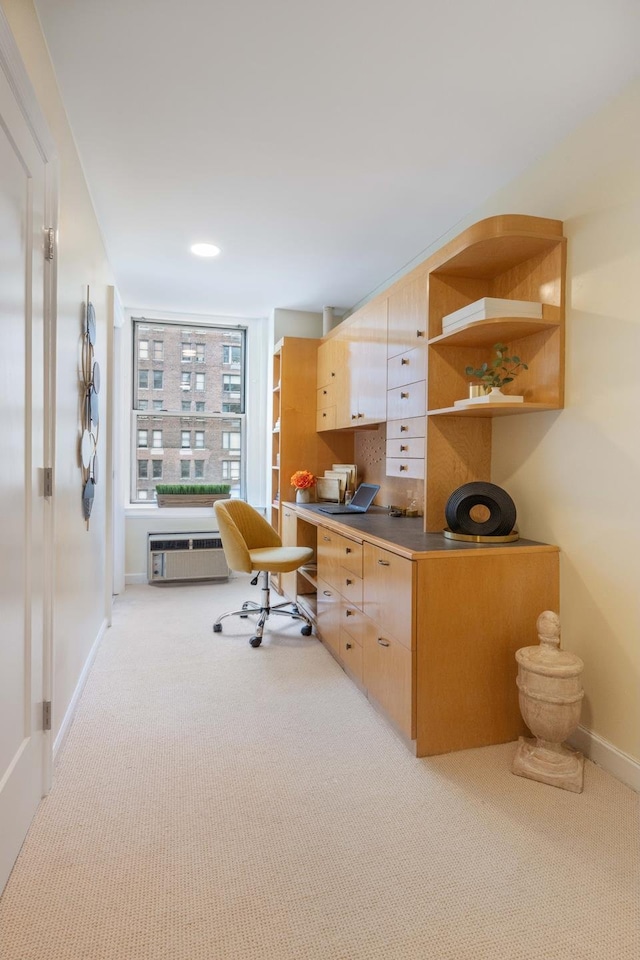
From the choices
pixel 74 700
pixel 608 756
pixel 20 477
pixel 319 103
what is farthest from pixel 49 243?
pixel 608 756

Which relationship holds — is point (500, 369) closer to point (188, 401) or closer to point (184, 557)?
point (184, 557)

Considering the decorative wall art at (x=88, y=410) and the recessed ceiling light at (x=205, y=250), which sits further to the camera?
the recessed ceiling light at (x=205, y=250)

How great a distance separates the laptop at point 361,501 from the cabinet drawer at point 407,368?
2.93 feet

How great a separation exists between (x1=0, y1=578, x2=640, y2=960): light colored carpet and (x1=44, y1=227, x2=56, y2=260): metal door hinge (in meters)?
1.84

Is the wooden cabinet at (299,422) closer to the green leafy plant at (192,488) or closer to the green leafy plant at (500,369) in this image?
the green leafy plant at (192,488)

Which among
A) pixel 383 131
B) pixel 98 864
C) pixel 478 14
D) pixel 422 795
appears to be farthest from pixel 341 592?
pixel 478 14

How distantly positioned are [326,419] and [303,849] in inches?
121

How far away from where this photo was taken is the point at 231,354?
5211 mm

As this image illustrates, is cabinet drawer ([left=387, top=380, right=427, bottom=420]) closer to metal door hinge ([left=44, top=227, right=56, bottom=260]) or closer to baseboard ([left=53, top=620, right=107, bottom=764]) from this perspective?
metal door hinge ([left=44, top=227, right=56, bottom=260])

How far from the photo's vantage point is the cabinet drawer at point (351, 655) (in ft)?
8.52

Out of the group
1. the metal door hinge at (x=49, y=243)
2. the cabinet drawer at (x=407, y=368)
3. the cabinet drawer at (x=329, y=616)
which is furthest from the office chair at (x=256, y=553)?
the metal door hinge at (x=49, y=243)

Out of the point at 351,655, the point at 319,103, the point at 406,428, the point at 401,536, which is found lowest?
the point at 351,655

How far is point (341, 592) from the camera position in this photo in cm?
287

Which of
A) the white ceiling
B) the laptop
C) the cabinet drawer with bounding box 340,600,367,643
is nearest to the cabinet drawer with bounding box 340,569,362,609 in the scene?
the cabinet drawer with bounding box 340,600,367,643
